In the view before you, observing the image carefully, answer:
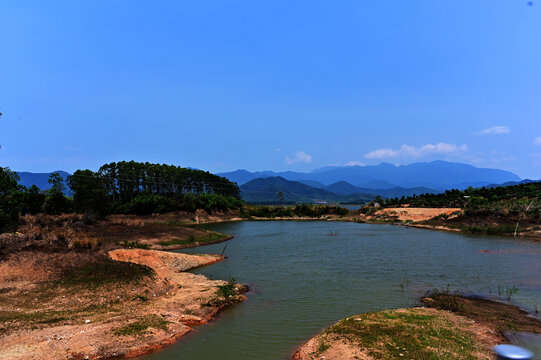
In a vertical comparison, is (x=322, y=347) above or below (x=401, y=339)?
below

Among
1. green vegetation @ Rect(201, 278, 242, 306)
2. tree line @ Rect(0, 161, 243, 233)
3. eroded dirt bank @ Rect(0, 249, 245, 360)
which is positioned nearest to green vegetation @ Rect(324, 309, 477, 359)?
green vegetation @ Rect(201, 278, 242, 306)

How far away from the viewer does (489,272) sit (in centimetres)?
2730

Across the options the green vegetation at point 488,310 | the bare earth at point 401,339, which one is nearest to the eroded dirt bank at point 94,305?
the bare earth at point 401,339

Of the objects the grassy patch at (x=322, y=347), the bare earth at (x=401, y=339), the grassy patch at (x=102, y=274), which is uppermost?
the grassy patch at (x=102, y=274)

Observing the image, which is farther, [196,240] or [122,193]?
[122,193]

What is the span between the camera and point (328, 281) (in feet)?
83.7

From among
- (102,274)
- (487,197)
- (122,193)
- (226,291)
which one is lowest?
(226,291)

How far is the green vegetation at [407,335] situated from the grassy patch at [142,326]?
837 centimetres

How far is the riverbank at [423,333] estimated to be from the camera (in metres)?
11.8

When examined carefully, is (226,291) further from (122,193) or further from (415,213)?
(122,193)

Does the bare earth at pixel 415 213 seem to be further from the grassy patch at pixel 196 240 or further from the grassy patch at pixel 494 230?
the grassy patch at pixel 196 240

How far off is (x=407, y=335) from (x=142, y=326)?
12333mm

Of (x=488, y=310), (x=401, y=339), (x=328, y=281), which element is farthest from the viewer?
(x=328, y=281)

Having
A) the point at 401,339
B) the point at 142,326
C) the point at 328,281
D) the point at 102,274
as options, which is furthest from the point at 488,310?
the point at 102,274
